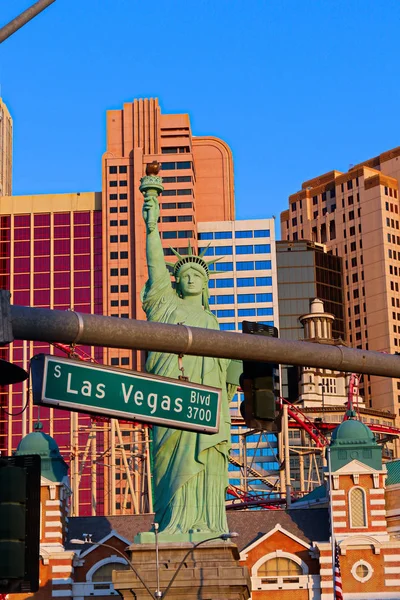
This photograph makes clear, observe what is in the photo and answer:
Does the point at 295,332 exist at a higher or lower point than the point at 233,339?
higher

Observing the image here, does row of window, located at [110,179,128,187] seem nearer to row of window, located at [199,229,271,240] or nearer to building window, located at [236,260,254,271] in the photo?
row of window, located at [199,229,271,240]

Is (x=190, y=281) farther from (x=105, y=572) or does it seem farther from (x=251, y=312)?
(x=251, y=312)

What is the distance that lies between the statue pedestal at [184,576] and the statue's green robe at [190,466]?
2.89 ft

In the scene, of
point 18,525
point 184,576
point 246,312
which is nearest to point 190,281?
point 184,576

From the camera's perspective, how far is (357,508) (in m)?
50.9

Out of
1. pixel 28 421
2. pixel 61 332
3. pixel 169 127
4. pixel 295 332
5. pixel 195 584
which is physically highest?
pixel 169 127

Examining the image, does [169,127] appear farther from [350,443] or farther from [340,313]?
[350,443]

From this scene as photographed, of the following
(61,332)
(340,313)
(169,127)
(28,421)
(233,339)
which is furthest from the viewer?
(340,313)

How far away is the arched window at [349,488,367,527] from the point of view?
5062cm

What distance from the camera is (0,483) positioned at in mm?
9648

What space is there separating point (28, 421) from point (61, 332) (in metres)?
121

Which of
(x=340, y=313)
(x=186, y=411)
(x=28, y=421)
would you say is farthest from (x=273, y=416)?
(x=340, y=313)

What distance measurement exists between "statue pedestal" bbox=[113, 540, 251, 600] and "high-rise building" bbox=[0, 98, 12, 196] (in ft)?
407

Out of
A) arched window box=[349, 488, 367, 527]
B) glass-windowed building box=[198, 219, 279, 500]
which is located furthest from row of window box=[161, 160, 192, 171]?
arched window box=[349, 488, 367, 527]
